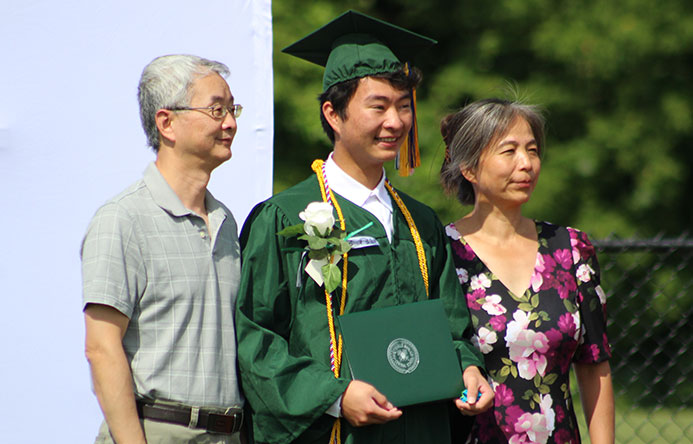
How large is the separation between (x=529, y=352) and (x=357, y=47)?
3.79 feet

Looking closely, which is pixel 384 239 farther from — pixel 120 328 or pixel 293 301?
pixel 120 328

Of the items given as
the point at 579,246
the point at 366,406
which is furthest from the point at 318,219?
the point at 579,246

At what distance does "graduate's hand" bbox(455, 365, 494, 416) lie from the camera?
97.6 inches

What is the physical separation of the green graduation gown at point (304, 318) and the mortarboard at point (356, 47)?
1.25 feet

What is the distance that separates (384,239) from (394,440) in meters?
0.61

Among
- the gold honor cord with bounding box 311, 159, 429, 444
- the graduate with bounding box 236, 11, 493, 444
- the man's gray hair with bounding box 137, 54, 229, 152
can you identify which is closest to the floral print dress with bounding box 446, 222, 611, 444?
the graduate with bounding box 236, 11, 493, 444

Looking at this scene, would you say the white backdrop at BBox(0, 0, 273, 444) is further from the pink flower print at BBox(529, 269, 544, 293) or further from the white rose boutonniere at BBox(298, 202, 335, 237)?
the pink flower print at BBox(529, 269, 544, 293)

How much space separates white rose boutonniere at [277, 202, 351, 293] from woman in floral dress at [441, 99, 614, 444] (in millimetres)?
649

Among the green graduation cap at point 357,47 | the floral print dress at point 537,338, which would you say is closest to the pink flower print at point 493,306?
the floral print dress at point 537,338

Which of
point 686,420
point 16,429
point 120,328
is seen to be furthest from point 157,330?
point 686,420

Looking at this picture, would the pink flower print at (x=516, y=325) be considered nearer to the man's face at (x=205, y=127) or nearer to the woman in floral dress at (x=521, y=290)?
the woman in floral dress at (x=521, y=290)

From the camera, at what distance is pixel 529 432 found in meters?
2.75

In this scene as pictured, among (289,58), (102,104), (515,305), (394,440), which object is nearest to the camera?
(394,440)

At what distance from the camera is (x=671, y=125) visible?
Result: 7570 millimetres
